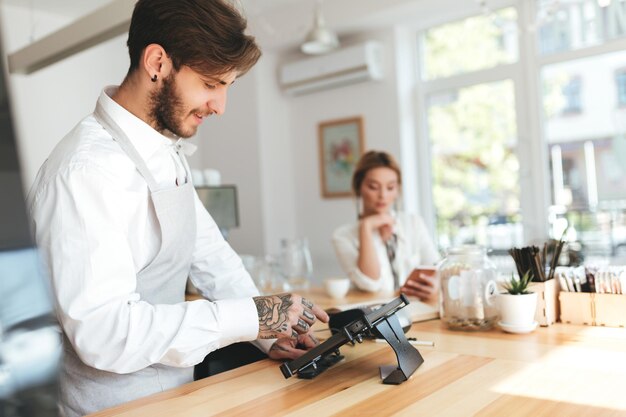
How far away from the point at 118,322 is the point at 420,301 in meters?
1.15

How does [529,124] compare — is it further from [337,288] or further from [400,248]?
[337,288]

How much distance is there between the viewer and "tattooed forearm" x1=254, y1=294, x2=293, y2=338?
1173 millimetres

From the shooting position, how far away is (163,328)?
1060mm

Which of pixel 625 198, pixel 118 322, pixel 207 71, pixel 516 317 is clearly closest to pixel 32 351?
pixel 118 322

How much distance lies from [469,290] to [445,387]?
0.51m

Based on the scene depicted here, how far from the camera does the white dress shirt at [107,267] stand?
40.1 inches

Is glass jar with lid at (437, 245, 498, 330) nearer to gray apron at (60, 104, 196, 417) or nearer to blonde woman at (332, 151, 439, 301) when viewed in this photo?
gray apron at (60, 104, 196, 417)

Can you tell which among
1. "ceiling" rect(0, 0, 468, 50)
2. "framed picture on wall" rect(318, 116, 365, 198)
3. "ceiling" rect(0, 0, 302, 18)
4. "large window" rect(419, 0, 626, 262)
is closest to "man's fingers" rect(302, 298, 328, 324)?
"large window" rect(419, 0, 626, 262)

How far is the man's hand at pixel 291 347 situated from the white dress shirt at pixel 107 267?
17 centimetres

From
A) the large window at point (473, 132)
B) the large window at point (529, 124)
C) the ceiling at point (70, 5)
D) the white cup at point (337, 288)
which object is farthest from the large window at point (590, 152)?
the white cup at point (337, 288)

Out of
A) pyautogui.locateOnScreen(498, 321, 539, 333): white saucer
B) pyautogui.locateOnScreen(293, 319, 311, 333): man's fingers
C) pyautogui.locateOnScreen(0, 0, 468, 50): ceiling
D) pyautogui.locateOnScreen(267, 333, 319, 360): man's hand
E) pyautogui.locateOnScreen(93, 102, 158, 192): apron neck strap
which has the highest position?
pyautogui.locateOnScreen(0, 0, 468, 50): ceiling

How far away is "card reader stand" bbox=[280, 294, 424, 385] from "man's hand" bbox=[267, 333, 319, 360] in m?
0.12

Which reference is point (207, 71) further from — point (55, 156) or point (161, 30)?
point (55, 156)

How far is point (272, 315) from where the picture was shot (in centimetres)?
118
